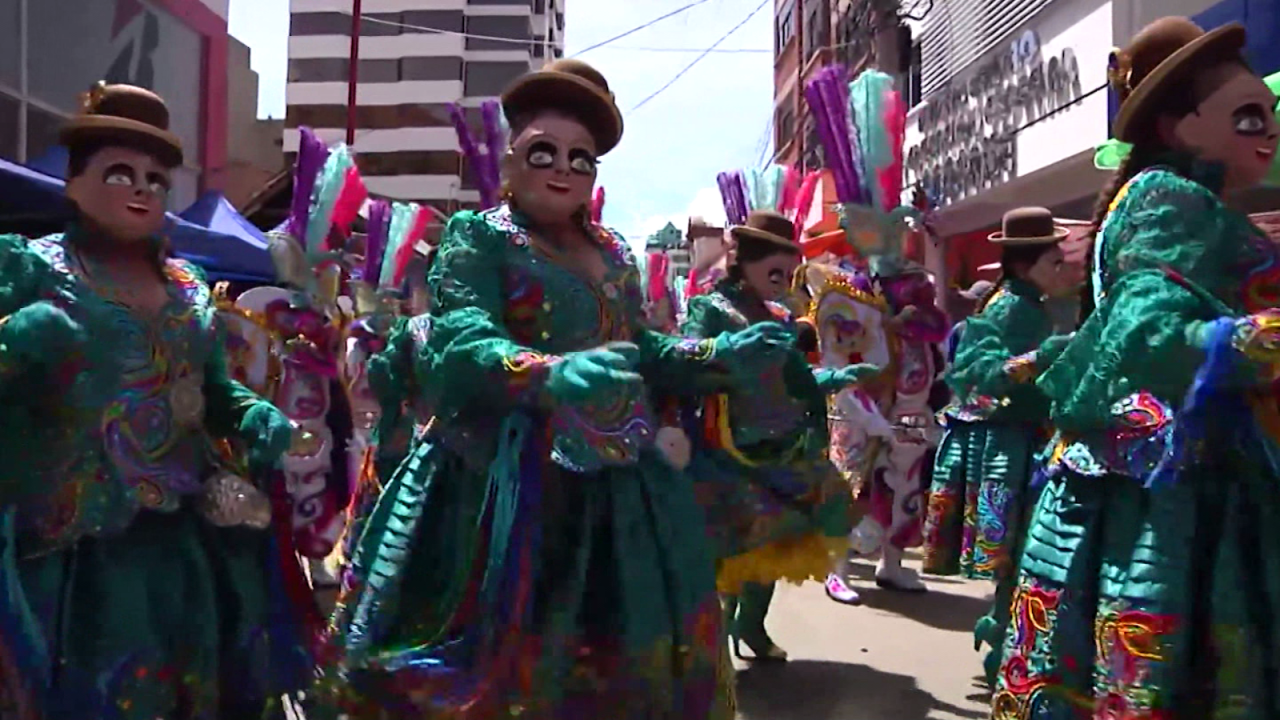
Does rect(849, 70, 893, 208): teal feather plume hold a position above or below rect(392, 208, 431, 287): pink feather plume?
above

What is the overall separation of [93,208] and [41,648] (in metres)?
0.99

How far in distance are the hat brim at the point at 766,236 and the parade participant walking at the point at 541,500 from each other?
1.82 meters

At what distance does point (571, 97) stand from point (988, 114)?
32.0ft

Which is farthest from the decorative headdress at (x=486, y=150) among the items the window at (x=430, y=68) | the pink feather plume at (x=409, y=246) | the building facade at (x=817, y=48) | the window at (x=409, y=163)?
the window at (x=430, y=68)

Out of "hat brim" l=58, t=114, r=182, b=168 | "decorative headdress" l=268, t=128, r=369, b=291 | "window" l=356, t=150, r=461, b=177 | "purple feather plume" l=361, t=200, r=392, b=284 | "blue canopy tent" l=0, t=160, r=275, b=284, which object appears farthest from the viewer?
"window" l=356, t=150, r=461, b=177

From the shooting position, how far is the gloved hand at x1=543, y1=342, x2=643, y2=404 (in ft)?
6.74

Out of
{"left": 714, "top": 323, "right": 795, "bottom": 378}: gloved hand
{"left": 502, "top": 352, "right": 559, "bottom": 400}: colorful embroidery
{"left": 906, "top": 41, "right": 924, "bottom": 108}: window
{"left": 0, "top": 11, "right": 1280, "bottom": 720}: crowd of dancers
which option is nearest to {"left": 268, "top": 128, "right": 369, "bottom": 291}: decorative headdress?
{"left": 0, "top": 11, "right": 1280, "bottom": 720}: crowd of dancers

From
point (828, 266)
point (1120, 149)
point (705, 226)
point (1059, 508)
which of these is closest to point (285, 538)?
point (1059, 508)

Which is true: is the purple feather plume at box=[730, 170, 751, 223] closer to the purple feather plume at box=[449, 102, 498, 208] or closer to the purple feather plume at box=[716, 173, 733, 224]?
the purple feather plume at box=[716, 173, 733, 224]

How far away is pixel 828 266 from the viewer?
566 cm

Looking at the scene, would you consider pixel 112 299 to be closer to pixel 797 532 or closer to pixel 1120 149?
pixel 797 532

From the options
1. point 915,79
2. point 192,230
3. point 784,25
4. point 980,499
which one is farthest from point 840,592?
point 784,25

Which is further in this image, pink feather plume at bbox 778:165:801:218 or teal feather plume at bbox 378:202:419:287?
teal feather plume at bbox 378:202:419:287

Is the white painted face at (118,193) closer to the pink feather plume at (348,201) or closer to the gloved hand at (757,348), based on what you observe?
the gloved hand at (757,348)
